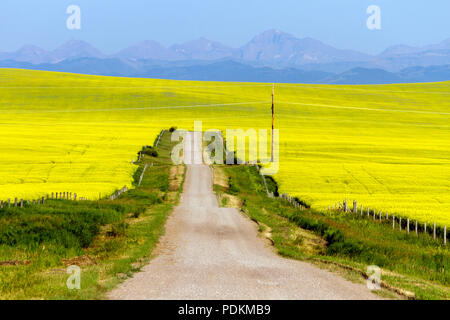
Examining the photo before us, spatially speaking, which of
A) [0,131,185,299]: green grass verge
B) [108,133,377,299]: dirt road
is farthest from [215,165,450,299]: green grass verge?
[0,131,185,299]: green grass verge

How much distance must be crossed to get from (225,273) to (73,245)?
28.1 ft

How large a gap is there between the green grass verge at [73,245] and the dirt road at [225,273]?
817 millimetres

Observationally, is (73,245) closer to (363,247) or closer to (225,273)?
(225,273)

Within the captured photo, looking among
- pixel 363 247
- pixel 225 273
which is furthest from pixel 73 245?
pixel 363 247

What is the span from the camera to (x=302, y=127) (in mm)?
116625

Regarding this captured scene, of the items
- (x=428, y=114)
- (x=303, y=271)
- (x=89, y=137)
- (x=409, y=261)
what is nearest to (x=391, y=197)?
(x=409, y=261)

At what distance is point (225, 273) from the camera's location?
16.7 meters

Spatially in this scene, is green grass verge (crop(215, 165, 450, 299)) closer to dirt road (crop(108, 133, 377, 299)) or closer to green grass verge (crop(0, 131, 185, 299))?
dirt road (crop(108, 133, 377, 299))

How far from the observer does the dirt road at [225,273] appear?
1409 cm

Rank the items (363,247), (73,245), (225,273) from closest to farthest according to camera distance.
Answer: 1. (225,273)
2. (73,245)
3. (363,247)
